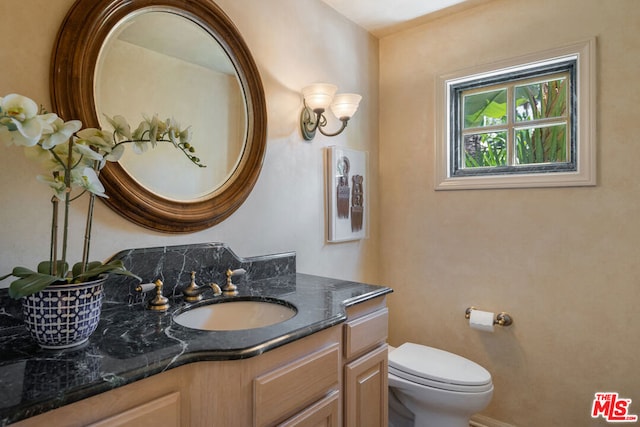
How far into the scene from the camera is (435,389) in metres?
1.64

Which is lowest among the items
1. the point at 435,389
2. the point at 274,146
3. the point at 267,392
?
the point at 435,389

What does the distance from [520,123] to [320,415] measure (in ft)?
6.03

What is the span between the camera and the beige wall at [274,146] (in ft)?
3.31

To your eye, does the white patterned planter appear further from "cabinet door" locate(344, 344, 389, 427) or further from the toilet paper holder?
the toilet paper holder

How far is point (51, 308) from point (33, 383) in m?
0.19

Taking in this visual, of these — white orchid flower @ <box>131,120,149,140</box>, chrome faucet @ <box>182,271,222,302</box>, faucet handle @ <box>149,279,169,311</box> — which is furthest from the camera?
chrome faucet @ <box>182,271,222,302</box>

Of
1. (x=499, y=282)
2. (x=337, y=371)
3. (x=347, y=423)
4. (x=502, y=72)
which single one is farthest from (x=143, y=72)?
(x=499, y=282)

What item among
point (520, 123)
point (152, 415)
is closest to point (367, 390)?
point (152, 415)

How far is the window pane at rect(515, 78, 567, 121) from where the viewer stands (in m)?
1.93

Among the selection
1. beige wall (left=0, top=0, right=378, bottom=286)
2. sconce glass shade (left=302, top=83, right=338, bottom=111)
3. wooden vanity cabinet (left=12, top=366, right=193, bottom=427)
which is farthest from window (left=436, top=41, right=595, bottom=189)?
wooden vanity cabinet (left=12, top=366, right=193, bottom=427)

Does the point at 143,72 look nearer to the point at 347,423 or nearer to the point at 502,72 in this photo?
the point at 347,423

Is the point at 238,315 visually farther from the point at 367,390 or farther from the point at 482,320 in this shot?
the point at 482,320

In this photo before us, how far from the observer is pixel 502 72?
6.72 feet

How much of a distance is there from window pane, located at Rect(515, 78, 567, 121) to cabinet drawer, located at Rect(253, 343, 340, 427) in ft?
5.62
